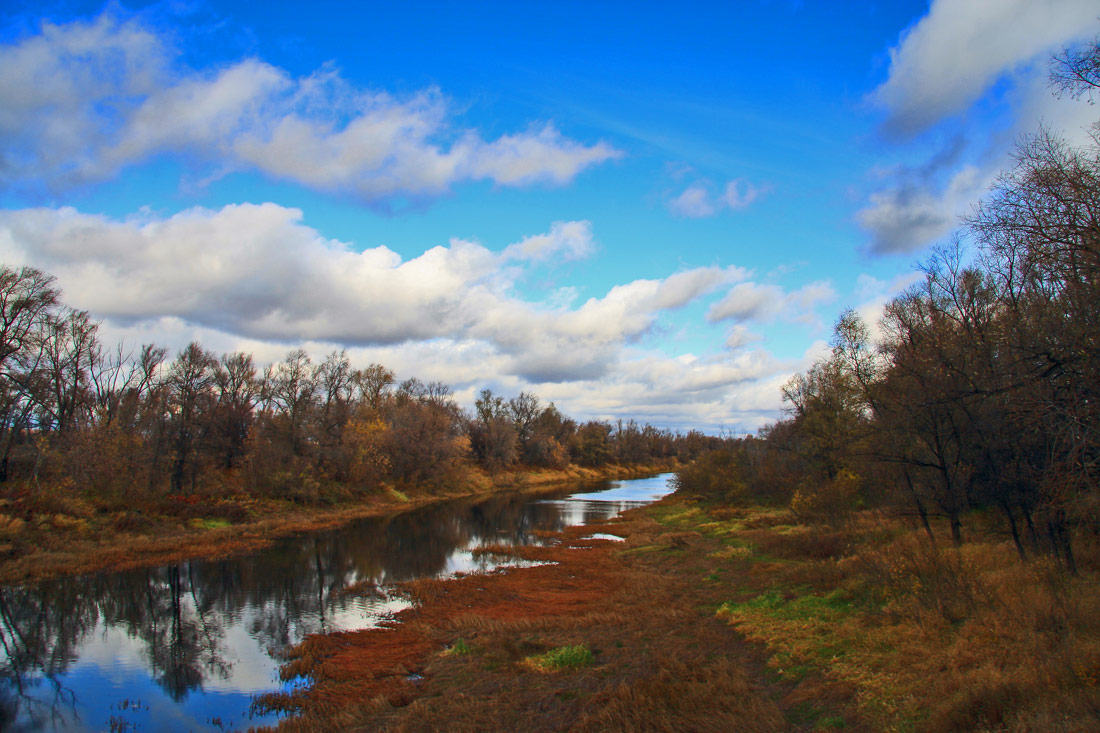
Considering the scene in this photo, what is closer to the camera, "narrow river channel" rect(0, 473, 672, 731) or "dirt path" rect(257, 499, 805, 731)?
"dirt path" rect(257, 499, 805, 731)

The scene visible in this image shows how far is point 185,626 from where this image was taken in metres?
16.3

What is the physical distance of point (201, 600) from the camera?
62.5 ft

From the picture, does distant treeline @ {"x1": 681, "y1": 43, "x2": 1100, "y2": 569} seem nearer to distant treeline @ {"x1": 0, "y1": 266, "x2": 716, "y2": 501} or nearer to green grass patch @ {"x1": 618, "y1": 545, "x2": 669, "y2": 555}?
green grass patch @ {"x1": 618, "y1": 545, "x2": 669, "y2": 555}

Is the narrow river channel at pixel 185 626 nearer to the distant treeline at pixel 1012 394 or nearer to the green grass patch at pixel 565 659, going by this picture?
the green grass patch at pixel 565 659

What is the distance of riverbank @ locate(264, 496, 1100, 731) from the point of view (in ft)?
23.9

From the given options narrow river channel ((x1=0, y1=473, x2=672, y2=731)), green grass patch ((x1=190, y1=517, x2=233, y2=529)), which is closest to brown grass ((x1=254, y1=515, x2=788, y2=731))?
narrow river channel ((x1=0, y1=473, x2=672, y2=731))

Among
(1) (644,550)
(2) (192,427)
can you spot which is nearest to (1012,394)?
(1) (644,550)

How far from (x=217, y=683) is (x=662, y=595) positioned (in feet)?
37.9

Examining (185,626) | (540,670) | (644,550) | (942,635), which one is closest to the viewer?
(942,635)

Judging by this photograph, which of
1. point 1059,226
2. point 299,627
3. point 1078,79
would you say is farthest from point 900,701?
point 299,627

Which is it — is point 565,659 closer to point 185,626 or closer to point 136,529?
point 185,626

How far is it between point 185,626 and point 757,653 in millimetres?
15616

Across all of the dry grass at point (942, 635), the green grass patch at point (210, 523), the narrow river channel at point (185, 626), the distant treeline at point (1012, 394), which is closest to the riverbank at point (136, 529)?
the green grass patch at point (210, 523)

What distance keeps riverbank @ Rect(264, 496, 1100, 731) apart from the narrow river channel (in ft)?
5.20
